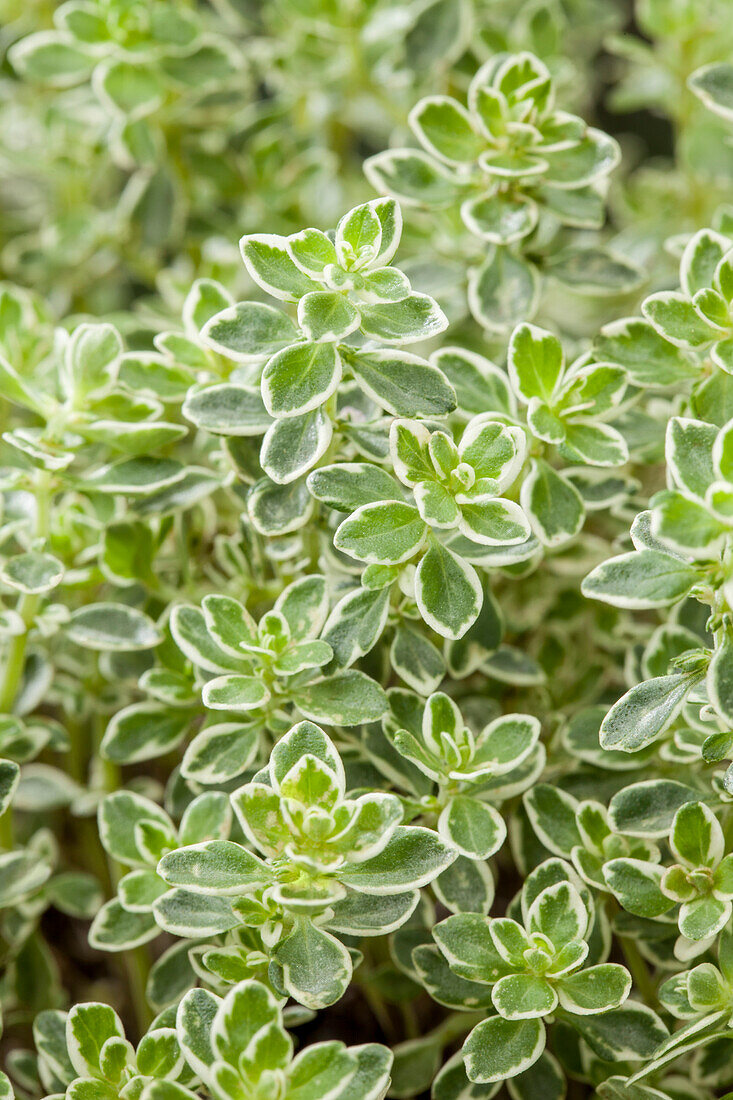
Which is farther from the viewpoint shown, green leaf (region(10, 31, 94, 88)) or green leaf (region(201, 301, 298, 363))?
green leaf (region(10, 31, 94, 88))

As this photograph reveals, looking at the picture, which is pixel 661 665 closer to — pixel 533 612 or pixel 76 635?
pixel 533 612

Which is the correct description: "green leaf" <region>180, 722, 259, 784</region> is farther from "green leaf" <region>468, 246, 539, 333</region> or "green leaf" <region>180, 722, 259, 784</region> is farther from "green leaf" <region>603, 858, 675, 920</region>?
"green leaf" <region>468, 246, 539, 333</region>

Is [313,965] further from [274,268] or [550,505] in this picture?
[274,268]

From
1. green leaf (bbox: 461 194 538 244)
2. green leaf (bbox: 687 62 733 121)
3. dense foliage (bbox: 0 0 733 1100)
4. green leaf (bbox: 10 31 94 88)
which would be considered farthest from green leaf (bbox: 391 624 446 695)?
green leaf (bbox: 10 31 94 88)

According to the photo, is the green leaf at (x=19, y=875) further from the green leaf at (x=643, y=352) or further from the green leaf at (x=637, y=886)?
the green leaf at (x=643, y=352)

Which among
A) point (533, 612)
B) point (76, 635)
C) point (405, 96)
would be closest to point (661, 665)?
point (533, 612)
